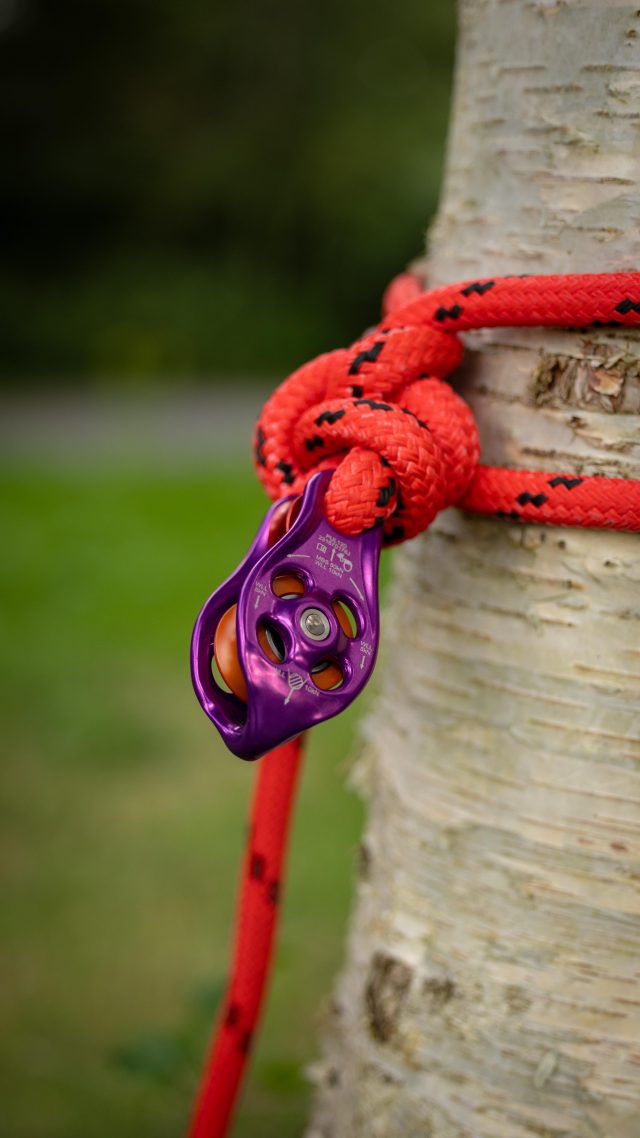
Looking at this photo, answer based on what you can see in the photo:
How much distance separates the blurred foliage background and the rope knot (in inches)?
39.1

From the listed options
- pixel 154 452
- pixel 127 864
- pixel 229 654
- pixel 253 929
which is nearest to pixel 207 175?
pixel 154 452

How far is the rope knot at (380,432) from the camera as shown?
941 mm

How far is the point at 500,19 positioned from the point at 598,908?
0.77m

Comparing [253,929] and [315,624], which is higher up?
[315,624]

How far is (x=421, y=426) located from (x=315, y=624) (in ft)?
0.66

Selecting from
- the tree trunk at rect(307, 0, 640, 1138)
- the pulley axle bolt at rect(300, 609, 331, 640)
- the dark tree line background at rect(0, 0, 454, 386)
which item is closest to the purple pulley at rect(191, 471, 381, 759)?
the pulley axle bolt at rect(300, 609, 331, 640)

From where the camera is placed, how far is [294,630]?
0.87 meters

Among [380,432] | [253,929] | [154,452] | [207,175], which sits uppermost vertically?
[207,175]

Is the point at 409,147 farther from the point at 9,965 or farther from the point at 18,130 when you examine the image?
the point at 9,965

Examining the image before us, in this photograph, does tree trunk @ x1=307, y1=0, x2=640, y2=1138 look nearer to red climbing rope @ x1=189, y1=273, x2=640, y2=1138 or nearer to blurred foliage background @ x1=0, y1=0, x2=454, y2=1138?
red climbing rope @ x1=189, y1=273, x2=640, y2=1138

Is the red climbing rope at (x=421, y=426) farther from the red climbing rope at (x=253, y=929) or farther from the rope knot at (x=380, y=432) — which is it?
the red climbing rope at (x=253, y=929)

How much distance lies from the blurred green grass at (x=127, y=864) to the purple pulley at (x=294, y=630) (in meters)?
0.61

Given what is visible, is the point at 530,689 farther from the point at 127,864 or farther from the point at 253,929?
the point at 127,864

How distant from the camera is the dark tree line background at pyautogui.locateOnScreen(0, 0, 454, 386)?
909 cm
